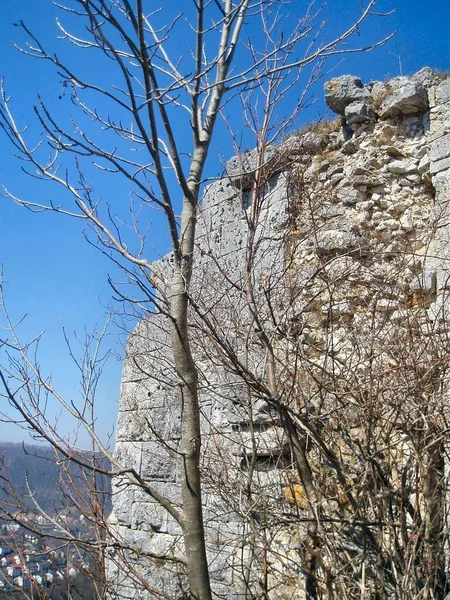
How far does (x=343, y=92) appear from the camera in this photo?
171 inches

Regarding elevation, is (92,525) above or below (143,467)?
below

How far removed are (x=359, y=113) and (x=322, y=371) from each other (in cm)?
232

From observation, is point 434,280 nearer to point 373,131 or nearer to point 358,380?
point 358,380

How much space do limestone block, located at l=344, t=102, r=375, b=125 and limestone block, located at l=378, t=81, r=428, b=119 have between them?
11 cm

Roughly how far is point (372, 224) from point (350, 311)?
2.70 ft

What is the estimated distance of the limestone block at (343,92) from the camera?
169 inches

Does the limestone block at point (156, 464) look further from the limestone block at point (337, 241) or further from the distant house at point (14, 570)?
the limestone block at point (337, 241)

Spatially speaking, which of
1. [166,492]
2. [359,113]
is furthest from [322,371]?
[359,113]

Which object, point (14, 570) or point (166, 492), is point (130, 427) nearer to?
point (166, 492)

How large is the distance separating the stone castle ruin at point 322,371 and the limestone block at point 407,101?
0.01 m

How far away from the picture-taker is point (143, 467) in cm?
437

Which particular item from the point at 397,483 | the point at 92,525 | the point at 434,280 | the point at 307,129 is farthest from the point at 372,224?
the point at 92,525

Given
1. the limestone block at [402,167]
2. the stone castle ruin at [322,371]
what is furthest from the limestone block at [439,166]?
the limestone block at [402,167]

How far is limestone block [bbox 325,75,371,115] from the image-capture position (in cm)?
429
